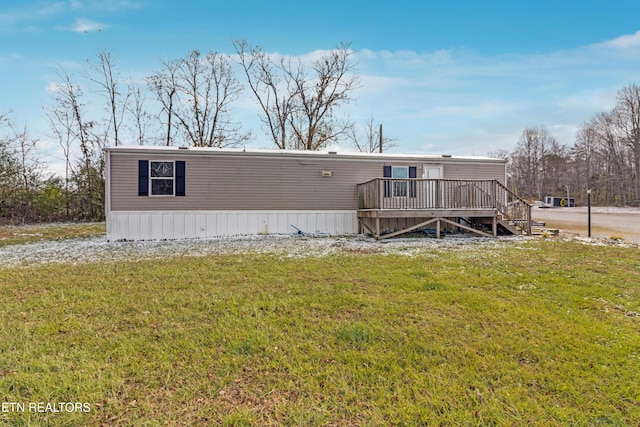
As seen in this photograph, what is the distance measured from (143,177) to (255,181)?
3244mm

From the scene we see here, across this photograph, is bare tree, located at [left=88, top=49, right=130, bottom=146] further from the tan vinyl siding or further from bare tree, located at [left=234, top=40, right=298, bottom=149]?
the tan vinyl siding

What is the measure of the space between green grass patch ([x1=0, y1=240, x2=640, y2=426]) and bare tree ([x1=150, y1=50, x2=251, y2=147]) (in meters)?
16.1

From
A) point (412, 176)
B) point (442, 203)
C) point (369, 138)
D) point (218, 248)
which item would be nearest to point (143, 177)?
point (218, 248)

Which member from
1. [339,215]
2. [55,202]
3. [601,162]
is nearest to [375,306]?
[339,215]

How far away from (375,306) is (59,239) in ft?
34.6

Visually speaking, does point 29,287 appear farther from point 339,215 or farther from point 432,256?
point 339,215

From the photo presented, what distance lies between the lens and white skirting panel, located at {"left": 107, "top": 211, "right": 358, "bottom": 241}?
9547 millimetres

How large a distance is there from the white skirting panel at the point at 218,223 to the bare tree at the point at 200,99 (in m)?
10.7

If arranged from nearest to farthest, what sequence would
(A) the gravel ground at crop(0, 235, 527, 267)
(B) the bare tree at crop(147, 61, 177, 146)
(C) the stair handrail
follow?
(A) the gravel ground at crop(0, 235, 527, 267), (C) the stair handrail, (B) the bare tree at crop(147, 61, 177, 146)

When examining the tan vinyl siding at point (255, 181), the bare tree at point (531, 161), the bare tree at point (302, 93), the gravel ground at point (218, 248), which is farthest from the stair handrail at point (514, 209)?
the bare tree at point (531, 161)

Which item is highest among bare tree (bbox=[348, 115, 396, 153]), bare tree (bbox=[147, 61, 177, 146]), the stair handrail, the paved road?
bare tree (bbox=[147, 61, 177, 146])

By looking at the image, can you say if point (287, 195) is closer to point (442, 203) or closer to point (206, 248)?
point (206, 248)

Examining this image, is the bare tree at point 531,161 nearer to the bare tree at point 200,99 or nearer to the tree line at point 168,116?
the tree line at point 168,116

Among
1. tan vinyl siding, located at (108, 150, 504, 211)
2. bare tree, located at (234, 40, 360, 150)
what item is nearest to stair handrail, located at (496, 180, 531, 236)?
tan vinyl siding, located at (108, 150, 504, 211)
